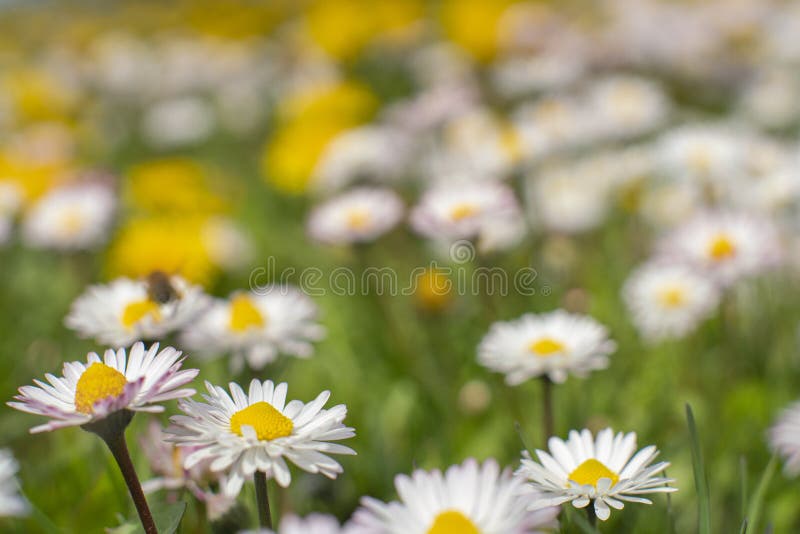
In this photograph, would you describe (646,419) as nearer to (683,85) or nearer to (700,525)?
(700,525)

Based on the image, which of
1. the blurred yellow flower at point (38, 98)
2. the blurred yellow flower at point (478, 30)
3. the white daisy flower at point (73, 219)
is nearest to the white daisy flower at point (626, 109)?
the blurred yellow flower at point (478, 30)

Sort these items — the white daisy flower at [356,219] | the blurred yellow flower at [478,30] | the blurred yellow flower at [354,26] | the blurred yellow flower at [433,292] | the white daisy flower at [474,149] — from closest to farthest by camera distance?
the white daisy flower at [356,219], the blurred yellow flower at [433,292], the white daisy flower at [474,149], the blurred yellow flower at [478,30], the blurred yellow flower at [354,26]

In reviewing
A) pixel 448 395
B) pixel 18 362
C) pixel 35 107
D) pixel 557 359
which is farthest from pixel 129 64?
pixel 557 359

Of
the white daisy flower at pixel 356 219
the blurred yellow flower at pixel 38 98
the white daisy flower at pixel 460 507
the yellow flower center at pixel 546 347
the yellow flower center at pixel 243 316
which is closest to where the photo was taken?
the white daisy flower at pixel 460 507

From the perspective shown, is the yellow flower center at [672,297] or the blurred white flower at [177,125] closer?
the yellow flower center at [672,297]

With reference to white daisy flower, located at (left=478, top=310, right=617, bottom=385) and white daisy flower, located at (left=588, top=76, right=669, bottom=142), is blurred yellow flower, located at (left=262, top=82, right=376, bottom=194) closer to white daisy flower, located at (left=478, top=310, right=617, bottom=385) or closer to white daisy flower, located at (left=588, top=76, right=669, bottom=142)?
white daisy flower, located at (left=588, top=76, right=669, bottom=142)

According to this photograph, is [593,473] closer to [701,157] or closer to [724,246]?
[724,246]

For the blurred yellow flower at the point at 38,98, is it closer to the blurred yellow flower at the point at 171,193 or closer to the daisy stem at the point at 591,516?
the blurred yellow flower at the point at 171,193
